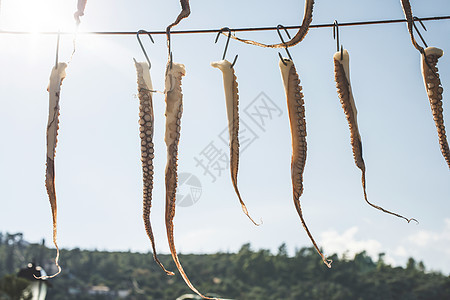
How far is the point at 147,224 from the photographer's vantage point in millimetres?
1415

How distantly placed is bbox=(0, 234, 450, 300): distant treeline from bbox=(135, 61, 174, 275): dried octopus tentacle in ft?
141

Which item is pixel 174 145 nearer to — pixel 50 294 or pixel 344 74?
pixel 344 74

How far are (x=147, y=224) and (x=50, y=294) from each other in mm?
47002

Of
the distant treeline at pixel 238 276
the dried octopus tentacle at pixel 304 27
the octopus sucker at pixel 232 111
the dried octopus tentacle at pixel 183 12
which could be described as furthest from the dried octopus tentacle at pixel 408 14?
the distant treeline at pixel 238 276

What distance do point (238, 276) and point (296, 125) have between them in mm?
50662

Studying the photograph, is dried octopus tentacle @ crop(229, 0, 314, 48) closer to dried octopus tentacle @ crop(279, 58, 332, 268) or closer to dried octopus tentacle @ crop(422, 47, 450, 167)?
dried octopus tentacle @ crop(279, 58, 332, 268)

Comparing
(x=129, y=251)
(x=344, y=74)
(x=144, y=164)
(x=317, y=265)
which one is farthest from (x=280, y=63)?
(x=129, y=251)

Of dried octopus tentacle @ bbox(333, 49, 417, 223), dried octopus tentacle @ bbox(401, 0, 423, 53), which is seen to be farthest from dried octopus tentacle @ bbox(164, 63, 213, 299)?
dried octopus tentacle @ bbox(401, 0, 423, 53)

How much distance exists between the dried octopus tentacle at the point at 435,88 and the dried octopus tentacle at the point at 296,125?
0.46 m

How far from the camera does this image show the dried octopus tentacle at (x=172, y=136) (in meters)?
1.44

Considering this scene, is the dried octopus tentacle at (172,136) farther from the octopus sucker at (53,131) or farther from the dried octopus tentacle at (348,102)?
the dried octopus tentacle at (348,102)

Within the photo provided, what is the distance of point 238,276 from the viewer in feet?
165

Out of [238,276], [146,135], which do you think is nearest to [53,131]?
[146,135]

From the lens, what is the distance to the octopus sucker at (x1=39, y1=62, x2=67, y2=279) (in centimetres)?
146
